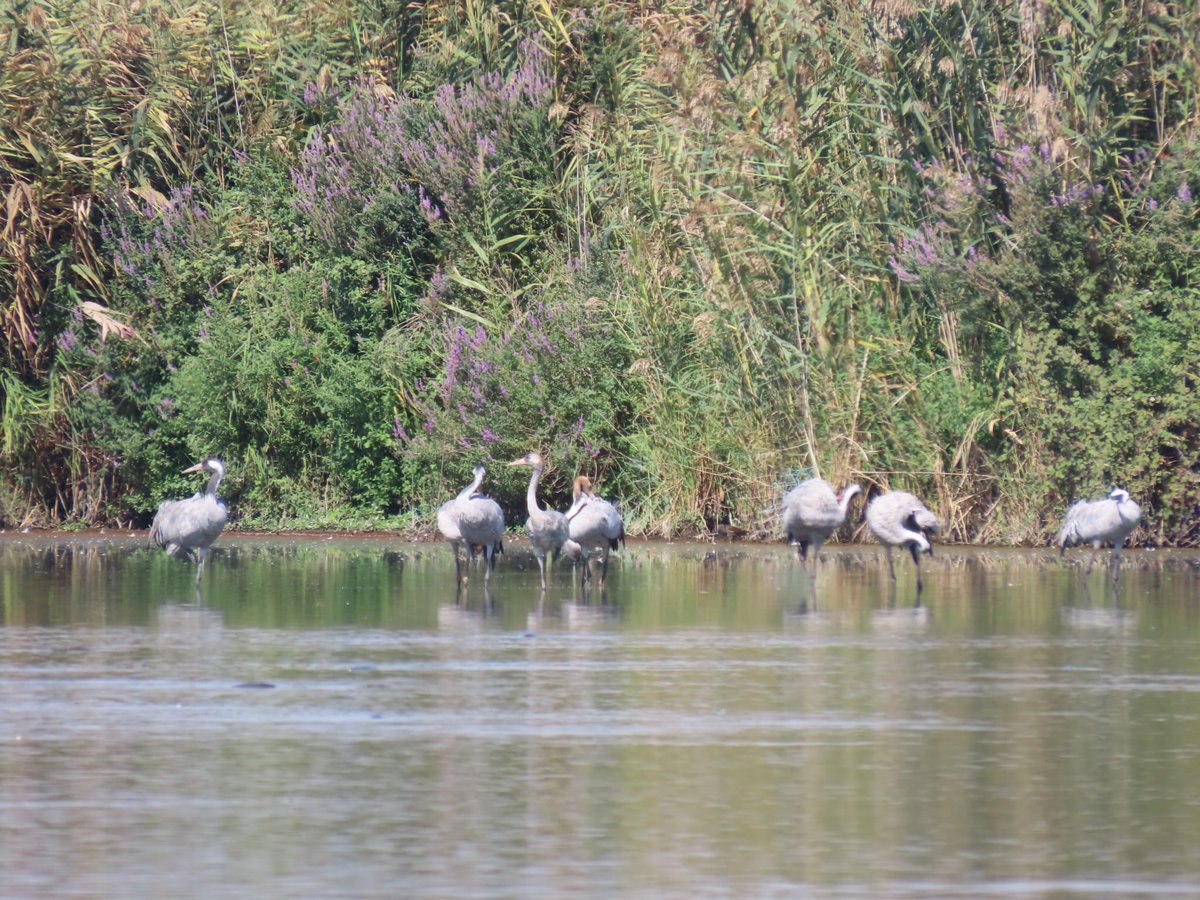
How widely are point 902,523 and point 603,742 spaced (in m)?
8.38

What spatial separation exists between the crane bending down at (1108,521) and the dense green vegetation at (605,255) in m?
1.87

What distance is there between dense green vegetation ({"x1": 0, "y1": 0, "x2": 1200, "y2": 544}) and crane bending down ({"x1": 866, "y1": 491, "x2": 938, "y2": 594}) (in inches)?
91.6

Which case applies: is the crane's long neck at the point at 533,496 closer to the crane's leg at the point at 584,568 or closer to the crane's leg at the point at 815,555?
the crane's leg at the point at 584,568

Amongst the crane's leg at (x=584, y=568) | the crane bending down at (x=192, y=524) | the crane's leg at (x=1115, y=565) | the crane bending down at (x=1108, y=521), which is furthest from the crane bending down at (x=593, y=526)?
the crane's leg at (x=1115, y=565)

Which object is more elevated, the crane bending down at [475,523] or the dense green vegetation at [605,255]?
the dense green vegetation at [605,255]

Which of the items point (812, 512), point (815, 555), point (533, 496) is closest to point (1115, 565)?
point (812, 512)

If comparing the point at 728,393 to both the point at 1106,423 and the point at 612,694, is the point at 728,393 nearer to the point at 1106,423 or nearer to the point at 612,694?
the point at 1106,423

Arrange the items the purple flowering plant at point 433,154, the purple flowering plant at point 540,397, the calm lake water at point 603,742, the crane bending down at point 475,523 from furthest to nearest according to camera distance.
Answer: the purple flowering plant at point 433,154, the purple flowering plant at point 540,397, the crane bending down at point 475,523, the calm lake water at point 603,742

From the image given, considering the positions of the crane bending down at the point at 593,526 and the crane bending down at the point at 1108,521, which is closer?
the crane bending down at the point at 1108,521

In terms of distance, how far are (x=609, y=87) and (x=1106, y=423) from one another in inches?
282

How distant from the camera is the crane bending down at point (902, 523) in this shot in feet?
56.4

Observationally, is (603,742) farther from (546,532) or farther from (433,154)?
(433,154)

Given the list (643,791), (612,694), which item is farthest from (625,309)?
(643,791)

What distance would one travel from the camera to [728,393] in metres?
20.8
